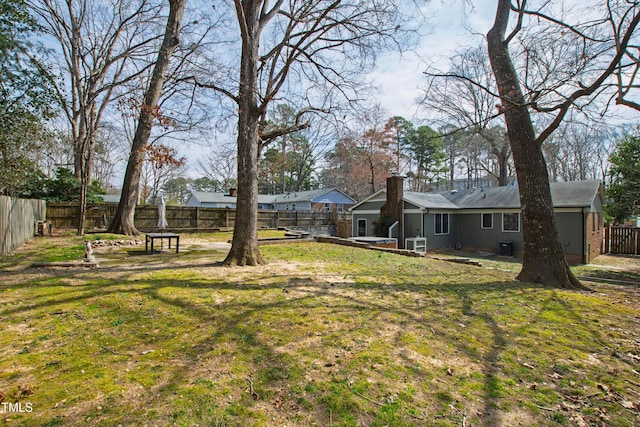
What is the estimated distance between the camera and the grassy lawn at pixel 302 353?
2.38 meters

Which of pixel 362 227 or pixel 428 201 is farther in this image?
pixel 362 227

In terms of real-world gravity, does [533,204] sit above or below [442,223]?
Result: above

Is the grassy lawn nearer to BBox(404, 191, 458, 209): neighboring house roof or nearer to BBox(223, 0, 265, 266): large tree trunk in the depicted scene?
→ BBox(223, 0, 265, 266): large tree trunk

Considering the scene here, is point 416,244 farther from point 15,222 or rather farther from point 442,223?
point 15,222

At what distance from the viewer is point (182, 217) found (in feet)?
62.7

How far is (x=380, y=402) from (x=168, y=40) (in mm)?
13265

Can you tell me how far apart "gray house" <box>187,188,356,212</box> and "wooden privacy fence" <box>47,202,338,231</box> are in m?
8.07

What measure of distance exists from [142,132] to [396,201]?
13.4 metres

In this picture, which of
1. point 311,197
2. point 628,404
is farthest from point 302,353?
point 311,197

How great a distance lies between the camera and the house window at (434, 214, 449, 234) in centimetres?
1925

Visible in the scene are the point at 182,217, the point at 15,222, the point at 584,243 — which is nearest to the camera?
the point at 15,222

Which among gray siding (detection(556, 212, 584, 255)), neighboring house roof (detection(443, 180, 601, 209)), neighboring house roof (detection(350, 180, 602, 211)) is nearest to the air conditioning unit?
neighboring house roof (detection(350, 180, 602, 211))

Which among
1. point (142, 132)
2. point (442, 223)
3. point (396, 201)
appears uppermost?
point (142, 132)

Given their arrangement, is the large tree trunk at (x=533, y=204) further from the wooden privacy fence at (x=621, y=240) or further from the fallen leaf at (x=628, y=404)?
the wooden privacy fence at (x=621, y=240)
